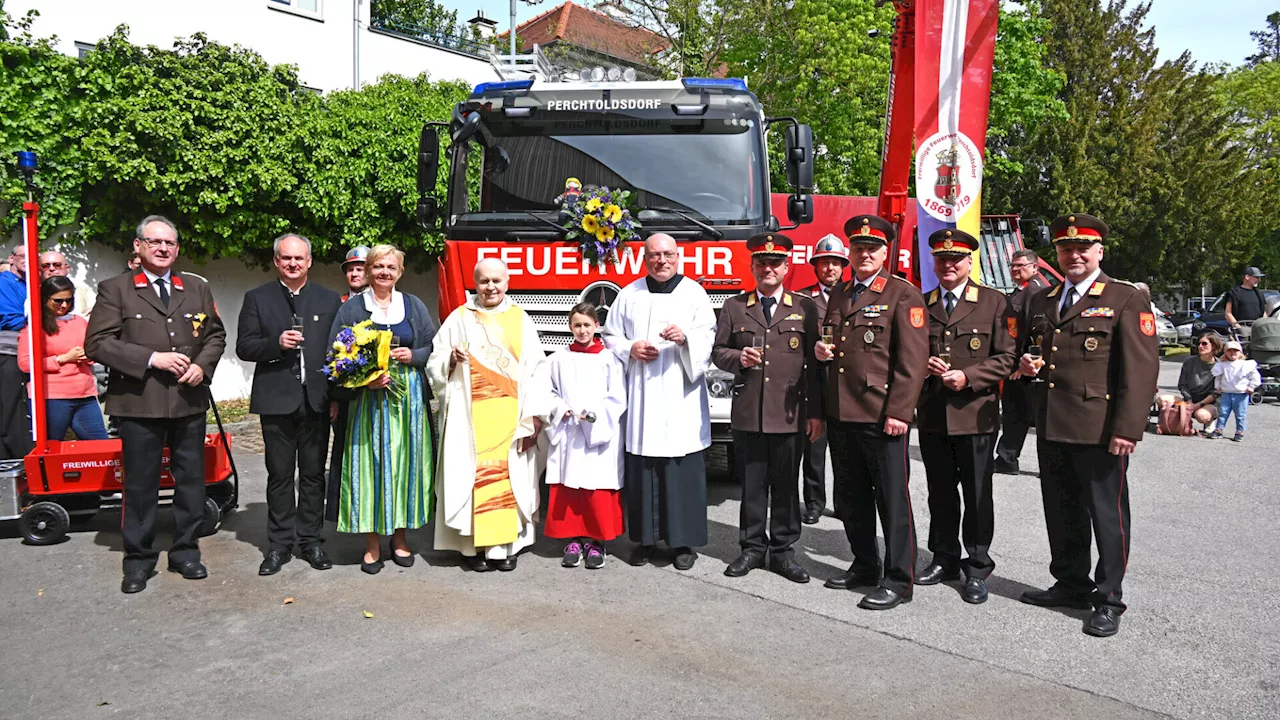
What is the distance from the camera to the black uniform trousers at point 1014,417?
8.38 m

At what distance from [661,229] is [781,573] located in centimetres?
268

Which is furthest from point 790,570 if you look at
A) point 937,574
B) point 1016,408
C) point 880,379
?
point 1016,408

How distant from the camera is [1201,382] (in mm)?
11961

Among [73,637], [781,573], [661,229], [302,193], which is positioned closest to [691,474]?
[781,573]

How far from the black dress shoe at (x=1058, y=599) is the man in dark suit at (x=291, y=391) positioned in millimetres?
4030

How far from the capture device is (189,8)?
16.4 m

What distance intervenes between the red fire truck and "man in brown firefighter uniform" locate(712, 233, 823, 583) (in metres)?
1.19

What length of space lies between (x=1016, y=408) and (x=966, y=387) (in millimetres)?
3823

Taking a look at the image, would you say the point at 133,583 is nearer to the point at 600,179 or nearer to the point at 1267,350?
the point at 600,179

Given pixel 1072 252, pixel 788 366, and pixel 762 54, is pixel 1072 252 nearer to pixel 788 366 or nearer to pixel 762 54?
pixel 788 366

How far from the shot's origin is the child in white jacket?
11.4 metres

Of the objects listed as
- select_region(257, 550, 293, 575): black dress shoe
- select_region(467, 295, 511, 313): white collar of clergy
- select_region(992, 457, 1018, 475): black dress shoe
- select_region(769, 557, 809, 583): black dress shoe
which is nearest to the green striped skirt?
select_region(257, 550, 293, 575): black dress shoe

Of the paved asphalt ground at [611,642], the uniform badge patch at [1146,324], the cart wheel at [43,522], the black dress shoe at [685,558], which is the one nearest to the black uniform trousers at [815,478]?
the paved asphalt ground at [611,642]

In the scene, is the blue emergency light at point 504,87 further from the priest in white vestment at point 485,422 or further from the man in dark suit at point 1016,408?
the man in dark suit at point 1016,408
